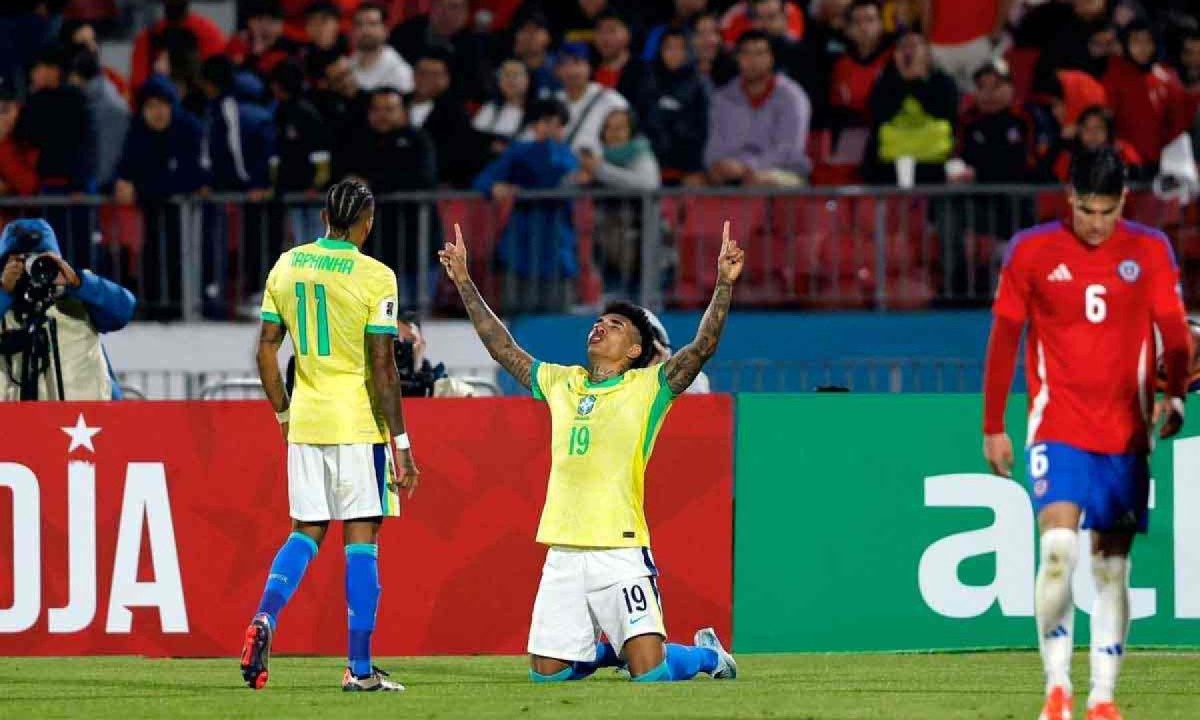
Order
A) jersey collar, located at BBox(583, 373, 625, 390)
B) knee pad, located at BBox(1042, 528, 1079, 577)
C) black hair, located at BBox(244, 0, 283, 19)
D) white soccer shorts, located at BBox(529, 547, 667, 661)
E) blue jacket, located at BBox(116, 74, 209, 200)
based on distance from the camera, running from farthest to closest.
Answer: black hair, located at BBox(244, 0, 283, 19), blue jacket, located at BBox(116, 74, 209, 200), jersey collar, located at BBox(583, 373, 625, 390), white soccer shorts, located at BBox(529, 547, 667, 661), knee pad, located at BBox(1042, 528, 1079, 577)

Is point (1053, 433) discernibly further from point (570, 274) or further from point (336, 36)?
point (336, 36)

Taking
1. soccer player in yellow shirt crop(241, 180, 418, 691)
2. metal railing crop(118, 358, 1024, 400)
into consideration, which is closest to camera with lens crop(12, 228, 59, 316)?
metal railing crop(118, 358, 1024, 400)

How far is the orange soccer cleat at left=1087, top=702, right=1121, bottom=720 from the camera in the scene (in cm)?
836

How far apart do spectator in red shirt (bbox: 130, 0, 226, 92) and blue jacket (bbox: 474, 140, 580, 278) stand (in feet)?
11.7

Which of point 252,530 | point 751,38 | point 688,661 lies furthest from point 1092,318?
point 751,38

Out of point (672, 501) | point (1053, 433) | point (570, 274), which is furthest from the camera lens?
point (570, 274)

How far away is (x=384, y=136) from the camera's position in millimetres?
17766

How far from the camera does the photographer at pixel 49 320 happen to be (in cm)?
1361

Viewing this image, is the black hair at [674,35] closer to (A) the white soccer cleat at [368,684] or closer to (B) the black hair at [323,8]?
(B) the black hair at [323,8]

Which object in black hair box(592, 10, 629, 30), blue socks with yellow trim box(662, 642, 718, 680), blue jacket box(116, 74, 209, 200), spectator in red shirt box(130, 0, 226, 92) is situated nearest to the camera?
blue socks with yellow trim box(662, 642, 718, 680)

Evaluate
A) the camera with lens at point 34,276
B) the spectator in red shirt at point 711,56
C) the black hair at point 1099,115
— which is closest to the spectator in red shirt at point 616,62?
the spectator in red shirt at point 711,56

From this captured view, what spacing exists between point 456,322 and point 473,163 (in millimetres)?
1282

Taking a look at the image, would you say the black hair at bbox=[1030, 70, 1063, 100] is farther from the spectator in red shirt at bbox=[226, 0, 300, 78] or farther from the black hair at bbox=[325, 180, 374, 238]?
the black hair at bbox=[325, 180, 374, 238]

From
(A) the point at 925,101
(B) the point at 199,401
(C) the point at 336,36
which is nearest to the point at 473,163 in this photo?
(C) the point at 336,36
